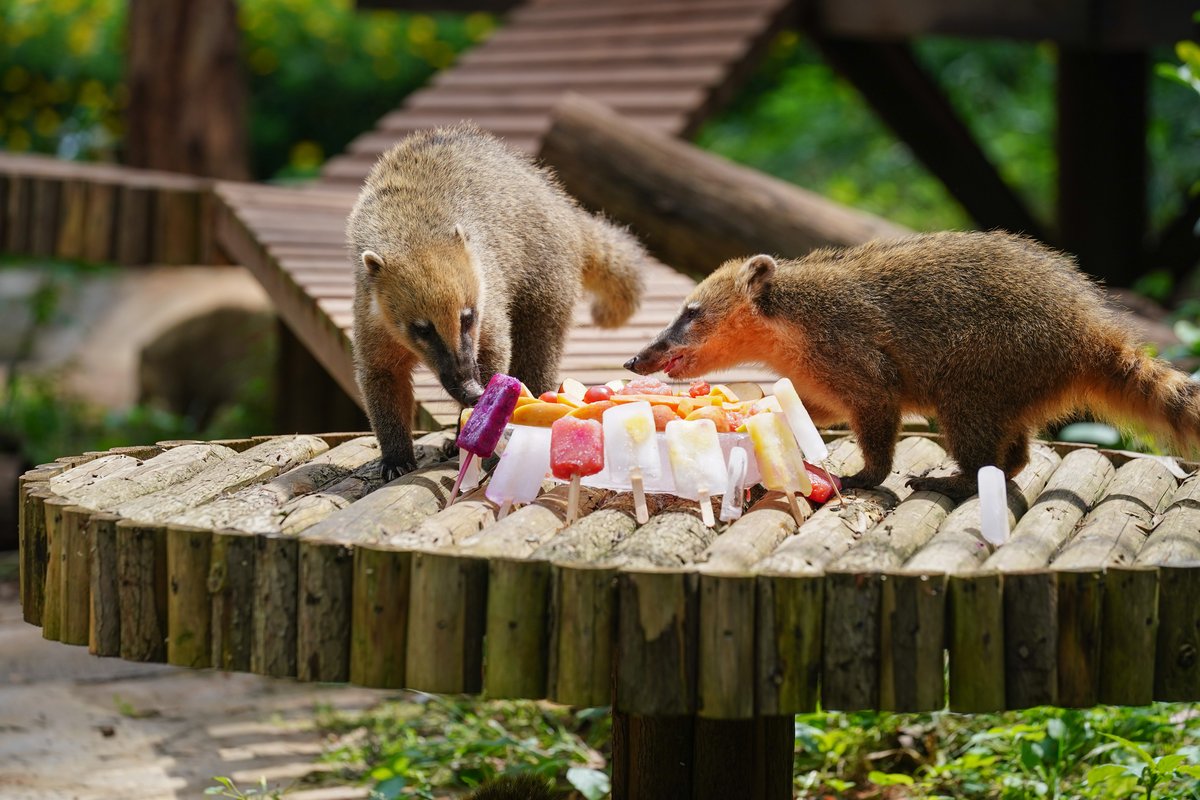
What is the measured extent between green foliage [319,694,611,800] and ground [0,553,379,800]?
17 centimetres

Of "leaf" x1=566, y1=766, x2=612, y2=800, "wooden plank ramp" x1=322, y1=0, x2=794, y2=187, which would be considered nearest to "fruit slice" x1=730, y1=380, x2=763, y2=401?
"leaf" x1=566, y1=766, x2=612, y2=800

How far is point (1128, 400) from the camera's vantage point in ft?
11.8

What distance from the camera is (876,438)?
3.74m

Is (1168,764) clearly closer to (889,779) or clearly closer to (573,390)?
(889,779)

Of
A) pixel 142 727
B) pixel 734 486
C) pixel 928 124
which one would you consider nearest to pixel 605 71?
pixel 928 124

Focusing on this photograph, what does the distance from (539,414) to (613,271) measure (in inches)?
74.7

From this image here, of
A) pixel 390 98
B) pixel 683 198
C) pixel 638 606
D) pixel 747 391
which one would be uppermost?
pixel 390 98

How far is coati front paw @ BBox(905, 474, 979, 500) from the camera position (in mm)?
3586

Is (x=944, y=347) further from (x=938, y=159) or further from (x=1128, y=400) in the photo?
(x=938, y=159)

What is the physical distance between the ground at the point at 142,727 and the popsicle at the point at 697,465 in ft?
6.96

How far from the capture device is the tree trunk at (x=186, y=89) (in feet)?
36.3

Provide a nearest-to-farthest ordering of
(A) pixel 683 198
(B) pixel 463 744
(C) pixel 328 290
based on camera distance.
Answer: (B) pixel 463 744 → (C) pixel 328 290 → (A) pixel 683 198

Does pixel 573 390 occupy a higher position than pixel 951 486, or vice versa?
pixel 573 390

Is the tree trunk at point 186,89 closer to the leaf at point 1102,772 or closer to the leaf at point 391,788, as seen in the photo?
the leaf at point 391,788
